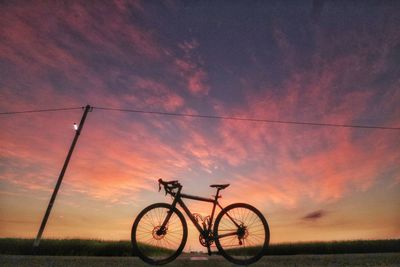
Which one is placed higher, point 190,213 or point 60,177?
point 60,177

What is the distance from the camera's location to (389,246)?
15.1 meters

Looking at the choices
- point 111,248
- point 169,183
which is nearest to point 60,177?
point 111,248

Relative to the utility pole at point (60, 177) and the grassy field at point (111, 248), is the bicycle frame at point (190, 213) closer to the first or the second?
the grassy field at point (111, 248)

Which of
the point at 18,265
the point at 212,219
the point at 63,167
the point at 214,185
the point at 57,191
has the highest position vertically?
the point at 63,167

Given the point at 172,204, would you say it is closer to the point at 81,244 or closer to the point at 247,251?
the point at 247,251

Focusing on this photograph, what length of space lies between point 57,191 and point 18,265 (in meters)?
10.4

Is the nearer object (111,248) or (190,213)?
(190,213)

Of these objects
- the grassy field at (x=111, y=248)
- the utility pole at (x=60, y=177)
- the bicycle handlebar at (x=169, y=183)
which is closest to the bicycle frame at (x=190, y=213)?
the bicycle handlebar at (x=169, y=183)

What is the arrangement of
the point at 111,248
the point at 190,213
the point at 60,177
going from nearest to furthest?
the point at 190,213 < the point at 111,248 < the point at 60,177

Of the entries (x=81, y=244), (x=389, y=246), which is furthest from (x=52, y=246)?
(x=389, y=246)

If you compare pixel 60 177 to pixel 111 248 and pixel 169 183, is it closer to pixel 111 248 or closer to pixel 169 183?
pixel 111 248

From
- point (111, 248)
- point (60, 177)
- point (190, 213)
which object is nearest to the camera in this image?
point (190, 213)

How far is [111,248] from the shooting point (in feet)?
39.2

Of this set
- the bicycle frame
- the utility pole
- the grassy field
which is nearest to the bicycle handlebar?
the bicycle frame
